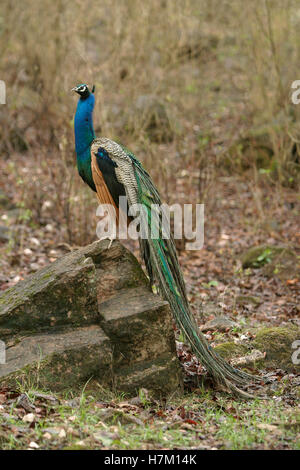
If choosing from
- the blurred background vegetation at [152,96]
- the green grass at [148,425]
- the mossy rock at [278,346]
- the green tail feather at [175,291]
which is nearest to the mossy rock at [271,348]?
the mossy rock at [278,346]

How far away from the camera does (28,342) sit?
488 cm

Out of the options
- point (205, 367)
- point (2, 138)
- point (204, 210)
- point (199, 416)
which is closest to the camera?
point (199, 416)

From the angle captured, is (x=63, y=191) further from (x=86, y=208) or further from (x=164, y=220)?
(x=164, y=220)

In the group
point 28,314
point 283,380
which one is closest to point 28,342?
point 28,314

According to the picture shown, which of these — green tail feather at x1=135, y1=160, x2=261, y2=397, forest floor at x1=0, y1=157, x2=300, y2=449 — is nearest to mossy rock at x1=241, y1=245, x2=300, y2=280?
forest floor at x1=0, y1=157, x2=300, y2=449

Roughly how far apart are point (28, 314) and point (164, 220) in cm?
141

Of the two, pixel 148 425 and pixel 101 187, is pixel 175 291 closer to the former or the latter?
pixel 101 187

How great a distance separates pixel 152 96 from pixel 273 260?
14.1ft

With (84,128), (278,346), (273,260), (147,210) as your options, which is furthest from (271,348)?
(273,260)

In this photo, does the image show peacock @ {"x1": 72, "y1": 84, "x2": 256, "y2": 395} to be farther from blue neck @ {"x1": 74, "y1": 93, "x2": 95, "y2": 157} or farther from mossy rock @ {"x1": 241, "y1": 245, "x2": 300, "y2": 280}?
mossy rock @ {"x1": 241, "y1": 245, "x2": 300, "y2": 280}

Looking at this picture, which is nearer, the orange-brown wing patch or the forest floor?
the forest floor

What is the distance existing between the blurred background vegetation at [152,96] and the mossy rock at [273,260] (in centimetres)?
110

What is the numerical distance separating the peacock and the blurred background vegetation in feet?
12.9

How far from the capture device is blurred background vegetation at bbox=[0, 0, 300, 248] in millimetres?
10227
